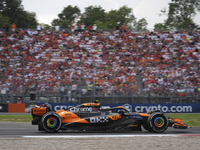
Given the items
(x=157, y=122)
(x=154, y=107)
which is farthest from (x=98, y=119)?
(x=154, y=107)

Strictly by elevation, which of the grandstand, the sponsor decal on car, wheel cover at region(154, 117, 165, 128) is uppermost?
the grandstand

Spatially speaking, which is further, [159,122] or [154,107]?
[154,107]

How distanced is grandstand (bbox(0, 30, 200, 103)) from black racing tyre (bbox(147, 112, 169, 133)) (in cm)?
974

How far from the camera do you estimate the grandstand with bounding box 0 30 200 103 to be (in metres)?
19.2

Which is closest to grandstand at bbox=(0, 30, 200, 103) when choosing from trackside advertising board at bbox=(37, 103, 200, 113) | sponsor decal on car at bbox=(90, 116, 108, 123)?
trackside advertising board at bbox=(37, 103, 200, 113)

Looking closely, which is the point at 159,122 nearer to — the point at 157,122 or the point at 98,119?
the point at 157,122

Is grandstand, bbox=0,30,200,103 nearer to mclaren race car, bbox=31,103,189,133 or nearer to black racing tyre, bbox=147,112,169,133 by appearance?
mclaren race car, bbox=31,103,189,133

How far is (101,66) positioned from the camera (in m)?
22.0

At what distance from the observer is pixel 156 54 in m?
23.5

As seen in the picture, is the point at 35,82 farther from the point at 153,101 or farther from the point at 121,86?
the point at 153,101

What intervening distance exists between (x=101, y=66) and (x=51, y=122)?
1292cm

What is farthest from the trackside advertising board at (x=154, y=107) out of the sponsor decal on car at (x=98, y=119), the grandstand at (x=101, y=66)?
the sponsor decal on car at (x=98, y=119)

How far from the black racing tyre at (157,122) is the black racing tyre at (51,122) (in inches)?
115

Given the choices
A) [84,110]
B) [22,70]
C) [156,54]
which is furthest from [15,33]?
[84,110]
